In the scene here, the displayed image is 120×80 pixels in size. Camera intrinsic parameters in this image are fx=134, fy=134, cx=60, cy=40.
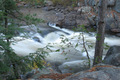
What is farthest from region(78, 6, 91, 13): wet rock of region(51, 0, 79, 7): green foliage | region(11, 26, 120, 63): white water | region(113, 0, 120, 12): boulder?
region(11, 26, 120, 63): white water

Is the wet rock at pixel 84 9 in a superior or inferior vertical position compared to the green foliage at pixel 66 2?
inferior

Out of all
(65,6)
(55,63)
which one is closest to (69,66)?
(55,63)

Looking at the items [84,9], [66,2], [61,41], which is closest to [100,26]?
[61,41]

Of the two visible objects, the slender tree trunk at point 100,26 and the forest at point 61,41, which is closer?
the forest at point 61,41

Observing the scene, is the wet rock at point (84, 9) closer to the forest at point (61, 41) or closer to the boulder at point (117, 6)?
the forest at point (61, 41)

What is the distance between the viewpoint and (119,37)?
498 inches

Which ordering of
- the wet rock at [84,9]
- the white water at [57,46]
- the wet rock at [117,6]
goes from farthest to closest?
the wet rock at [84,9]
the wet rock at [117,6]
the white water at [57,46]

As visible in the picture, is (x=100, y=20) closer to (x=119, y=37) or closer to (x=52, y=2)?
(x=119, y=37)

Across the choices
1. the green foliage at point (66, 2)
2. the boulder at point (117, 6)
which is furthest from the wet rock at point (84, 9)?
the boulder at point (117, 6)

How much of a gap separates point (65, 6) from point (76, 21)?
542 cm

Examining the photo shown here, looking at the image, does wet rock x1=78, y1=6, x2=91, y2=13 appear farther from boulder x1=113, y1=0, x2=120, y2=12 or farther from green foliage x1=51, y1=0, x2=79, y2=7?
boulder x1=113, y1=0, x2=120, y2=12

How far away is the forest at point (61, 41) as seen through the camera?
3777 mm

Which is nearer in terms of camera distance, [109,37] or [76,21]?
[109,37]

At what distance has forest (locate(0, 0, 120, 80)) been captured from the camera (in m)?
3.78
